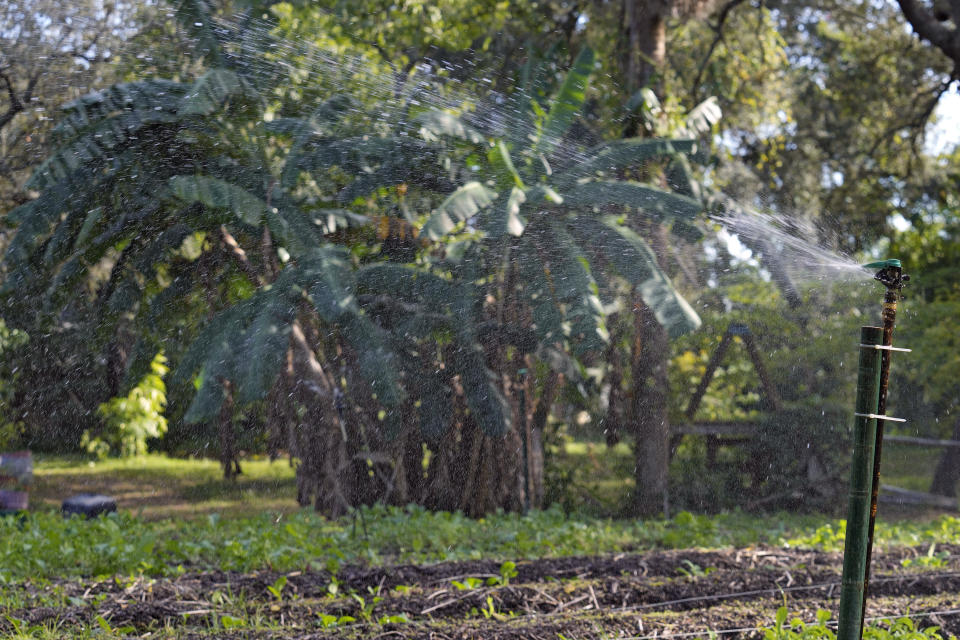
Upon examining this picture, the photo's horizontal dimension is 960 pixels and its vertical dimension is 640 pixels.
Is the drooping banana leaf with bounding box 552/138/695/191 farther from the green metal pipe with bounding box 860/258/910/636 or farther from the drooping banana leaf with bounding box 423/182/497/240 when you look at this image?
the green metal pipe with bounding box 860/258/910/636

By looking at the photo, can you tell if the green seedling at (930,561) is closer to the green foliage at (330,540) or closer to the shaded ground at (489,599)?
the shaded ground at (489,599)

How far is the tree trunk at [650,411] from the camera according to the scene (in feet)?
→ 28.7

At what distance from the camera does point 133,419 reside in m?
9.73

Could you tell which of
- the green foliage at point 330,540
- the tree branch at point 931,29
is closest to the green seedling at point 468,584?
the green foliage at point 330,540

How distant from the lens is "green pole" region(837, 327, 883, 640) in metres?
2.53

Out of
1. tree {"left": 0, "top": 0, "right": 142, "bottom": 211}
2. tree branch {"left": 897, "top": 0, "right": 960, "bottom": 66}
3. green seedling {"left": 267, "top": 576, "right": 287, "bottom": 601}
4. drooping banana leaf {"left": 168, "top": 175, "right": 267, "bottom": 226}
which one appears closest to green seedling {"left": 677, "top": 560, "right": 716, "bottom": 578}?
green seedling {"left": 267, "top": 576, "right": 287, "bottom": 601}

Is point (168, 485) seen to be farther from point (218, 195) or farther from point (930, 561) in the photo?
point (930, 561)

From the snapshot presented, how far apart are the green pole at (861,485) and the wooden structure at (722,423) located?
5977mm

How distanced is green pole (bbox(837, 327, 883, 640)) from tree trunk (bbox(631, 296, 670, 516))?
6176 mm

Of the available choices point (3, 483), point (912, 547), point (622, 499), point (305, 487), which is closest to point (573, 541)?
point (912, 547)

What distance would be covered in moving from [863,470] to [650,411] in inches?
251

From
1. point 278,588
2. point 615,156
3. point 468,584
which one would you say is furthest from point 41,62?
point 468,584

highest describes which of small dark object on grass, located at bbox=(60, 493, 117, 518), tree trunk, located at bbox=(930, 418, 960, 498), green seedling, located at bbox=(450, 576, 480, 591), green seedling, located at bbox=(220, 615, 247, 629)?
tree trunk, located at bbox=(930, 418, 960, 498)

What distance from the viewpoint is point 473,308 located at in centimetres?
725
